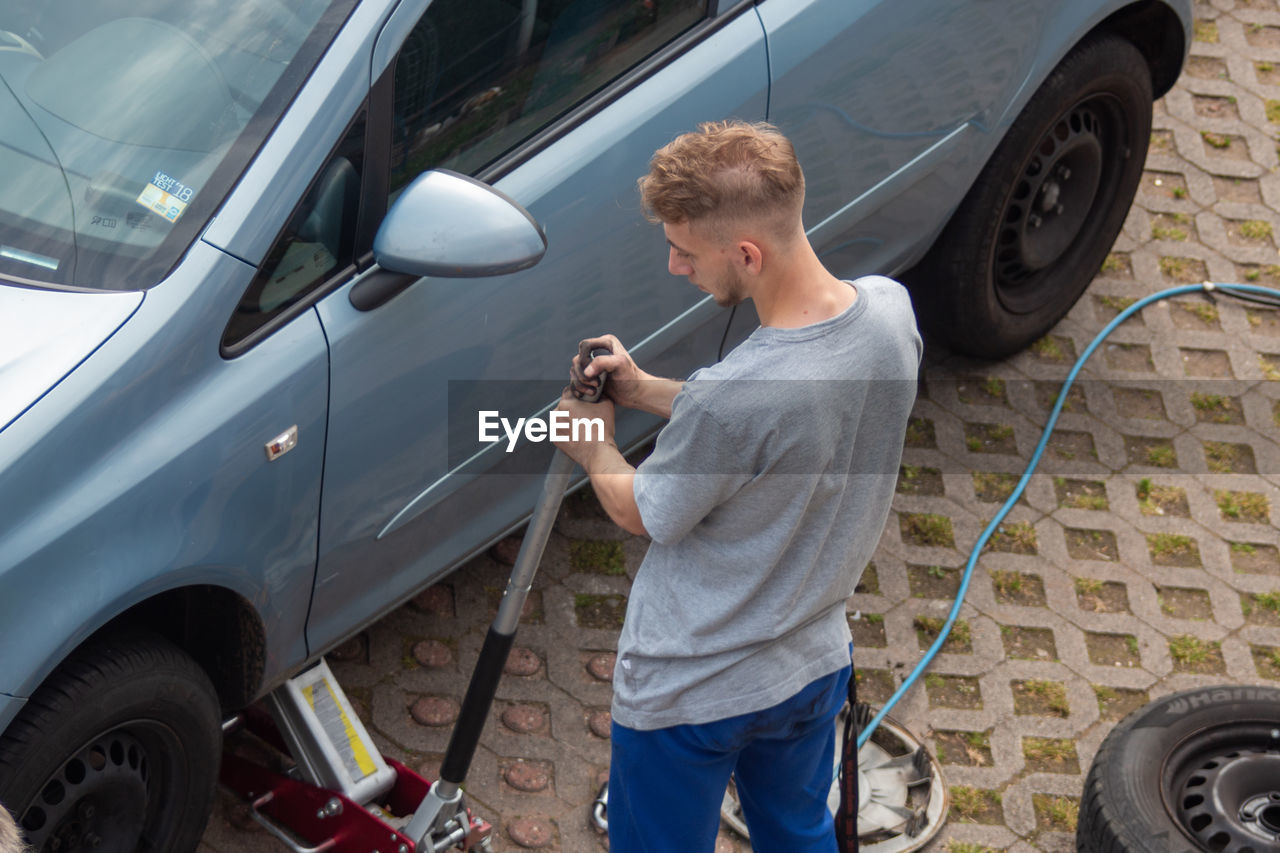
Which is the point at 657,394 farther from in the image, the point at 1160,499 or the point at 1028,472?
the point at 1160,499

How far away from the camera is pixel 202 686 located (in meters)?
2.74

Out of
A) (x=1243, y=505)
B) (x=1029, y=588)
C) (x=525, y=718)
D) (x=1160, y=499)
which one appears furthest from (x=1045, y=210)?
(x=525, y=718)

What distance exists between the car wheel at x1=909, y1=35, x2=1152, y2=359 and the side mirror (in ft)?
6.12

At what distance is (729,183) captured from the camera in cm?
211

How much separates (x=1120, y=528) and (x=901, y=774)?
1184 mm

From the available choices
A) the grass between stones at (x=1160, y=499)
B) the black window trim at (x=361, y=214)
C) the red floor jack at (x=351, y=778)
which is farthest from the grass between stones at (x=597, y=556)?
the grass between stones at (x=1160, y=499)

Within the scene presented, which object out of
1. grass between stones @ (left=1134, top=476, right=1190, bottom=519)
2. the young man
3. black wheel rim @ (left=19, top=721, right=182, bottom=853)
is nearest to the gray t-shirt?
the young man

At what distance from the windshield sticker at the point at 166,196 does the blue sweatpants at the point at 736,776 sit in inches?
45.7

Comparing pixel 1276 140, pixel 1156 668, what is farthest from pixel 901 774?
pixel 1276 140

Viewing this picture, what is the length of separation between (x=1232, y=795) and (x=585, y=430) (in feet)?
5.48

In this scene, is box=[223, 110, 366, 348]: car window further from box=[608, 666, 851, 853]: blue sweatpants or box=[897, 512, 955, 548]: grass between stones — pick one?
box=[897, 512, 955, 548]: grass between stones

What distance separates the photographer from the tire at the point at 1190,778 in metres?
3.01

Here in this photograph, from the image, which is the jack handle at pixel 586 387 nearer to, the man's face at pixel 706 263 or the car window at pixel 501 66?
the man's face at pixel 706 263

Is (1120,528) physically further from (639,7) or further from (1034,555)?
(639,7)
